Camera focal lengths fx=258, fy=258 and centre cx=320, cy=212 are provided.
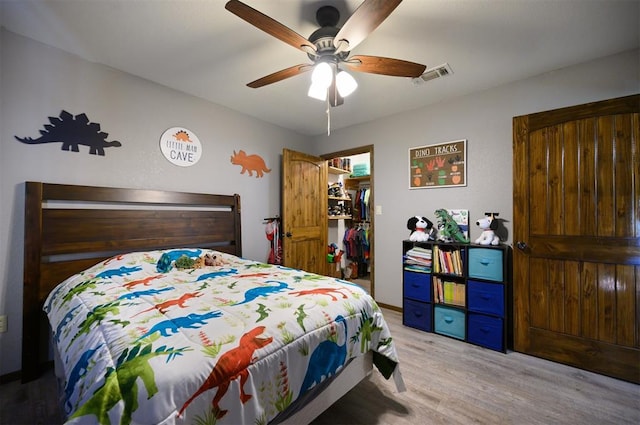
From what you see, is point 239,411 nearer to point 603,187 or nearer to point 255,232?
point 255,232

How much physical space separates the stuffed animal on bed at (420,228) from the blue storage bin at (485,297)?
23.5 inches

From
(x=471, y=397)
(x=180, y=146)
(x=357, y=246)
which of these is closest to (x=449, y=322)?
(x=471, y=397)

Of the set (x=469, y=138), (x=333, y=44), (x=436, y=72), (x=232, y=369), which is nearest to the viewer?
(x=232, y=369)

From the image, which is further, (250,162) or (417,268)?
(250,162)

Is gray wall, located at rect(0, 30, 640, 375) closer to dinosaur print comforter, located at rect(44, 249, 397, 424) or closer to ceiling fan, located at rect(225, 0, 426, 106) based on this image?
dinosaur print comforter, located at rect(44, 249, 397, 424)

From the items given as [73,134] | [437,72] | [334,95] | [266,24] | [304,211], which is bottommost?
[304,211]

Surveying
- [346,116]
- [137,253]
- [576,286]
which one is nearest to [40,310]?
[137,253]

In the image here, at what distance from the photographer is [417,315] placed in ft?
8.77

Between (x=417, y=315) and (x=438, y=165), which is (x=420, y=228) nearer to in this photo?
(x=438, y=165)

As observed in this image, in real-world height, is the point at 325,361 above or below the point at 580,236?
below

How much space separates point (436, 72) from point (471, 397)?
8.11 ft

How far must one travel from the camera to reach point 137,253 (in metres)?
2.14

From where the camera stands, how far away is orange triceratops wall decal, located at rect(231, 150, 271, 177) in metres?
3.09

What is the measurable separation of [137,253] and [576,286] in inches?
139
